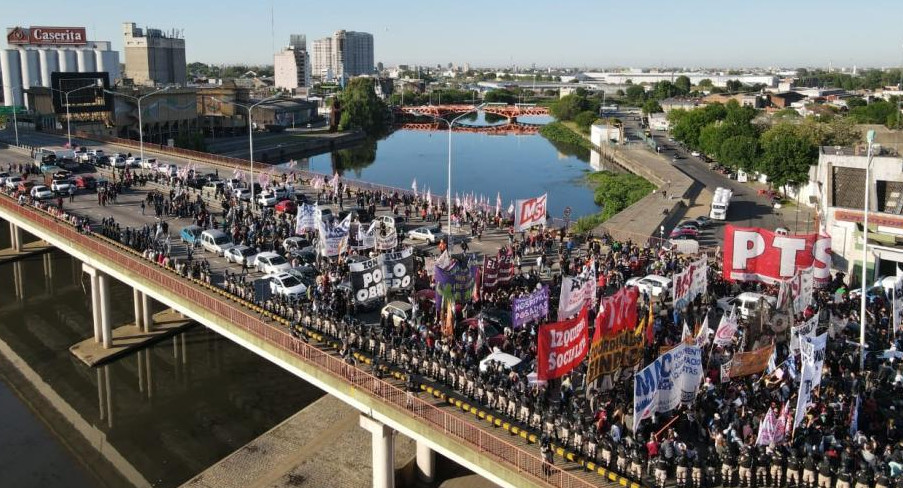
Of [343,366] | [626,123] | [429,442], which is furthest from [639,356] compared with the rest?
[626,123]

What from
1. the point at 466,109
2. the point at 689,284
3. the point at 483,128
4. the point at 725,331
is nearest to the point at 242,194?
the point at 689,284

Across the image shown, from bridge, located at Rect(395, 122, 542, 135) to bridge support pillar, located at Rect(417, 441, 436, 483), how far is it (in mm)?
144181

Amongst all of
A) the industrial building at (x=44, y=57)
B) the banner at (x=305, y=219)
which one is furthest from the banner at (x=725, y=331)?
the industrial building at (x=44, y=57)

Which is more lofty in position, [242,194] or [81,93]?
[81,93]

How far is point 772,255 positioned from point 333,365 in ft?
52.9

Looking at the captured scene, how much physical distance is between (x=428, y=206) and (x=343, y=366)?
24.2 metres

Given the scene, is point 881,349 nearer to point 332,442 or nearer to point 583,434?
point 583,434

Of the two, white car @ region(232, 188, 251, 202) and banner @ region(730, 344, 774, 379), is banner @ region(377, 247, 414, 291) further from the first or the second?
white car @ region(232, 188, 251, 202)

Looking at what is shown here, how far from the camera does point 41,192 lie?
48656 mm

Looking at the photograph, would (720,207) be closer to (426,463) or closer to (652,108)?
(426,463)

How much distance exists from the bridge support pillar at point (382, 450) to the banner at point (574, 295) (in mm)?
6396

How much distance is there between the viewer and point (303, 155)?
120250 millimetres

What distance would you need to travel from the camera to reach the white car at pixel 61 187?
163ft

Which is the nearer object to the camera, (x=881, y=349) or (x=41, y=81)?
(x=881, y=349)
